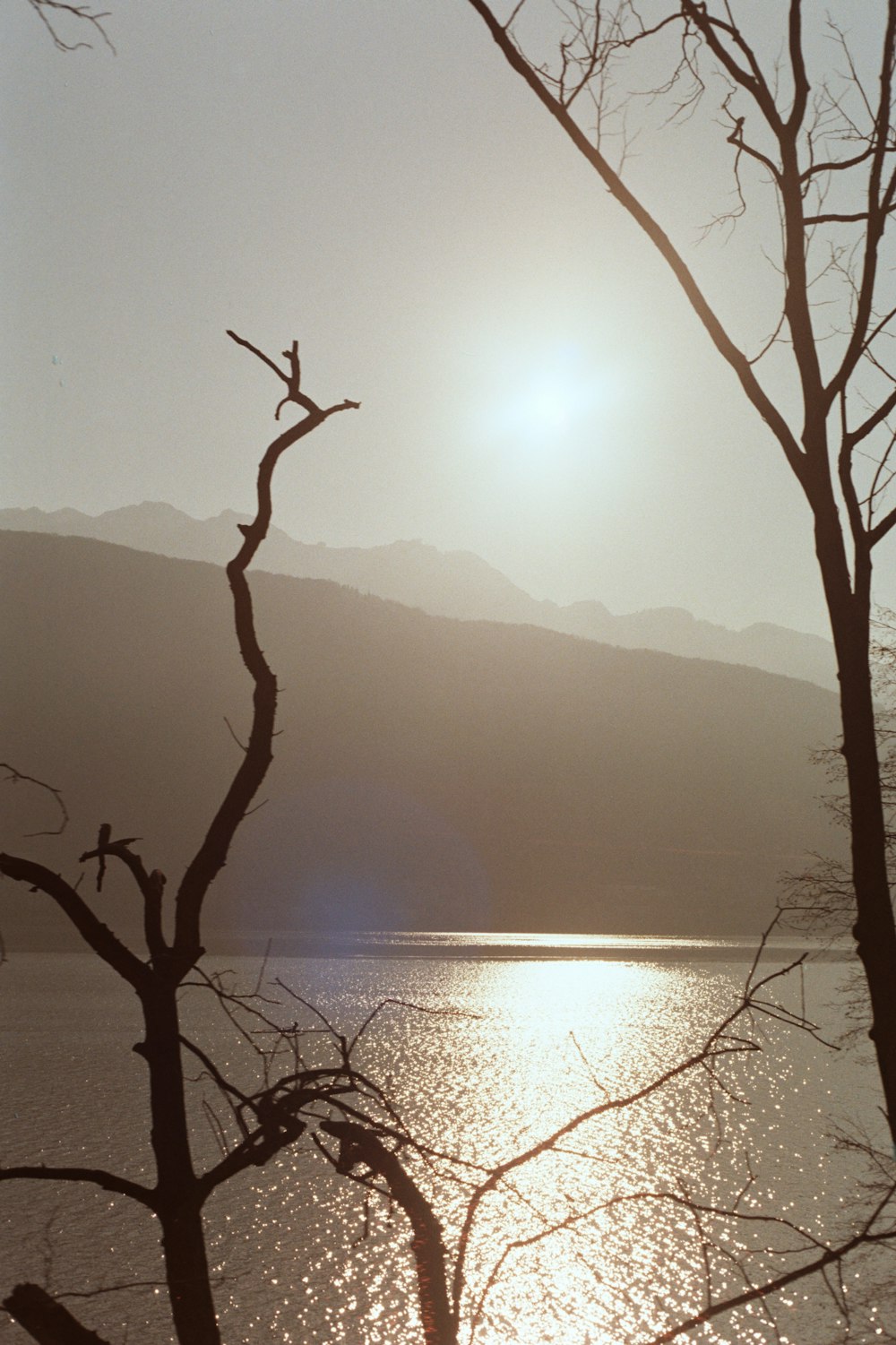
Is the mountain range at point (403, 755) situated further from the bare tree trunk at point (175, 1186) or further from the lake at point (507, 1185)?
the bare tree trunk at point (175, 1186)

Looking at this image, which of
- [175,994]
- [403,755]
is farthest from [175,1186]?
[403,755]

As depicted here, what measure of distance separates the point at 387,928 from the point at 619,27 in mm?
118135

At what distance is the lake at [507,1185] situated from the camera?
1775 centimetres

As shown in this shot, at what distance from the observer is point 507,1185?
2.23 meters

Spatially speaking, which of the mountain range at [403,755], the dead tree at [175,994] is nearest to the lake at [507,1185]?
the dead tree at [175,994]

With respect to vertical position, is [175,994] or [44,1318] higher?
[175,994]

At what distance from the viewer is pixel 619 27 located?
295 centimetres

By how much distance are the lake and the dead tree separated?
19cm

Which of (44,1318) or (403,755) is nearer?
(44,1318)

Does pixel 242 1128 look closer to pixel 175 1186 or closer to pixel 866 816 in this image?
pixel 175 1186

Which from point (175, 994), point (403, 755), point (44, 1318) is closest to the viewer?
point (44, 1318)

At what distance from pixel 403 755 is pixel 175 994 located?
494 feet

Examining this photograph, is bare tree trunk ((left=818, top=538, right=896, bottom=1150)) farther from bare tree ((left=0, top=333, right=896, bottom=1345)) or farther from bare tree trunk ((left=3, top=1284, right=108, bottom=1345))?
bare tree trunk ((left=3, top=1284, right=108, bottom=1345))

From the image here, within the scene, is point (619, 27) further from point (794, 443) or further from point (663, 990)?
point (663, 990)
